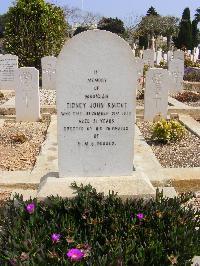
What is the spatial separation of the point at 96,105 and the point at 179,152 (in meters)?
3.14

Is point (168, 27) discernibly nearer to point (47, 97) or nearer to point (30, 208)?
point (47, 97)

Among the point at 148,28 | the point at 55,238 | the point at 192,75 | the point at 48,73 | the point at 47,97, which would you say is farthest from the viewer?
the point at 148,28

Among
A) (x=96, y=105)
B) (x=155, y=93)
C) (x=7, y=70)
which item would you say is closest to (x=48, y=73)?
(x=7, y=70)

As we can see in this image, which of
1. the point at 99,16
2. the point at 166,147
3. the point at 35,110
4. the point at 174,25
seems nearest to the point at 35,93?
the point at 35,110

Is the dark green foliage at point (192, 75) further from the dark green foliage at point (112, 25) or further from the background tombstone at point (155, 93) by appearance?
the dark green foliage at point (112, 25)

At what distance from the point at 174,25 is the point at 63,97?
48.0 metres

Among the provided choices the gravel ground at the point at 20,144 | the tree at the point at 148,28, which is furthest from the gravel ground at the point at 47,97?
the tree at the point at 148,28

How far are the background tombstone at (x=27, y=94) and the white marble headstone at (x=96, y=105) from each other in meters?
4.83

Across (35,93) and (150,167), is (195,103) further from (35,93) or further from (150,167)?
(150,167)

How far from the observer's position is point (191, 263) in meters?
2.76

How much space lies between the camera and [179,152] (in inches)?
261

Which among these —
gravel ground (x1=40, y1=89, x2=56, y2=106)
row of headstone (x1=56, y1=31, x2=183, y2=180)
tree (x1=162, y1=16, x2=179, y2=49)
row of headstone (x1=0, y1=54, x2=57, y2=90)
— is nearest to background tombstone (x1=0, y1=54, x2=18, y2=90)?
row of headstone (x1=0, y1=54, x2=57, y2=90)

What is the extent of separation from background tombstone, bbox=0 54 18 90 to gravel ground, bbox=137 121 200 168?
6.92 metres

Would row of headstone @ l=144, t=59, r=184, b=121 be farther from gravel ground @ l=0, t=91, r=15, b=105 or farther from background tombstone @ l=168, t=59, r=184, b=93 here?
background tombstone @ l=168, t=59, r=184, b=93
